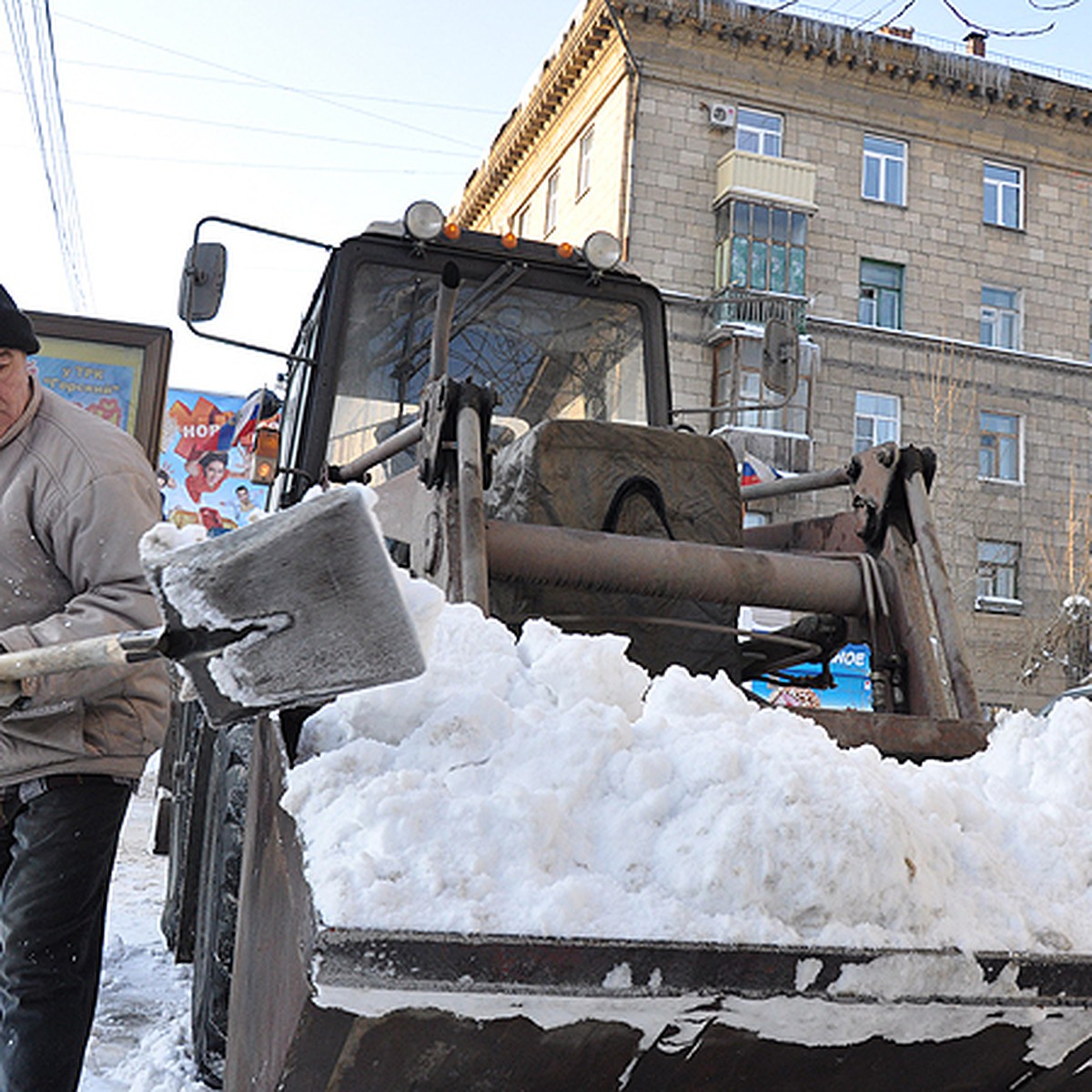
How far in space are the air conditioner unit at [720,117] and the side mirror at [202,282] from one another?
18.6 m

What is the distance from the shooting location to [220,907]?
2.50m

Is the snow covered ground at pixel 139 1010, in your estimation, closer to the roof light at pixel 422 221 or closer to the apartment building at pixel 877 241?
the roof light at pixel 422 221

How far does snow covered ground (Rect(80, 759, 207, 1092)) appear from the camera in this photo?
3070 mm

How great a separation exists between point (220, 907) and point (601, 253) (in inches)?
108

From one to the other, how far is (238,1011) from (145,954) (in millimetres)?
2820

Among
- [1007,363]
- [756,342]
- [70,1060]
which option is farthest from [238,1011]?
[1007,363]

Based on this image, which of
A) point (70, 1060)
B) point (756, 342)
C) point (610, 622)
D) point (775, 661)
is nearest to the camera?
point (70, 1060)

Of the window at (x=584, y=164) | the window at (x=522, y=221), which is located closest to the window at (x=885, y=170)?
the window at (x=584, y=164)

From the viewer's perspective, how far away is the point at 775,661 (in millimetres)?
3697

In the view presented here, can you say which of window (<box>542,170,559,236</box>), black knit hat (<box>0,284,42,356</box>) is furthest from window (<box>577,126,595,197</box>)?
black knit hat (<box>0,284,42,356</box>)

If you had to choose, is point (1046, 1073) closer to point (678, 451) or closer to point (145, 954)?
point (678, 451)

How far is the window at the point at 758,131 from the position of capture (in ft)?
69.9

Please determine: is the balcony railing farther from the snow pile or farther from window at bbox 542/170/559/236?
the snow pile

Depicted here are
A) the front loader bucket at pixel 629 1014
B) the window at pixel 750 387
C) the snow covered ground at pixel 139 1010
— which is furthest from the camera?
the window at pixel 750 387
